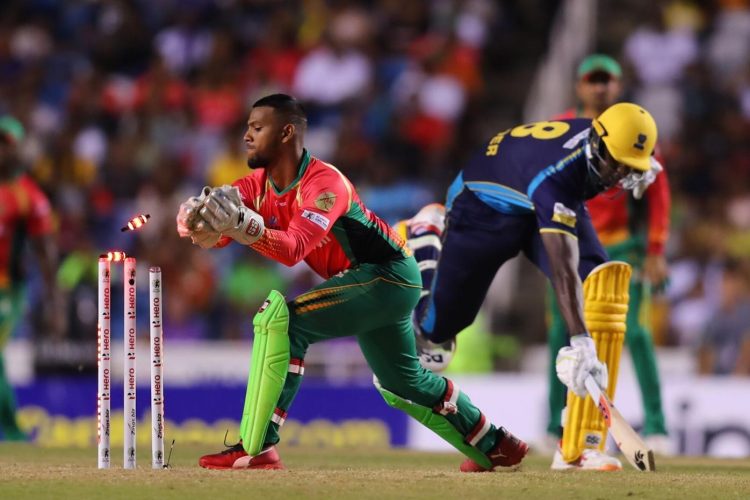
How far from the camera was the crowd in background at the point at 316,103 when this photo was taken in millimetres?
14609

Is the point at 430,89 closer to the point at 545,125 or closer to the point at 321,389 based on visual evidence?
the point at 321,389

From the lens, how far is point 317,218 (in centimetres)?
680

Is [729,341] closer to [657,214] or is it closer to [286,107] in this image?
[657,214]

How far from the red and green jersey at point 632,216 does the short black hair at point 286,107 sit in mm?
3202

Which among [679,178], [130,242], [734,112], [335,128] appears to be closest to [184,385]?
[130,242]

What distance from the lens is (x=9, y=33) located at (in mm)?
18250

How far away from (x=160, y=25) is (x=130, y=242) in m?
4.02

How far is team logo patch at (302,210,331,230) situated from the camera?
6785 mm

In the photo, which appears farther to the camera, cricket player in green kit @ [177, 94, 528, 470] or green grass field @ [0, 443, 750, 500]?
cricket player in green kit @ [177, 94, 528, 470]

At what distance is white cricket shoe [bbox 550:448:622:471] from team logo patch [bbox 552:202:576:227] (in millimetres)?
1236

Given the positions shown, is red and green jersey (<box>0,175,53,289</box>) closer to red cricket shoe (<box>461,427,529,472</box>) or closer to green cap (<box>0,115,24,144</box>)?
green cap (<box>0,115,24,144</box>)

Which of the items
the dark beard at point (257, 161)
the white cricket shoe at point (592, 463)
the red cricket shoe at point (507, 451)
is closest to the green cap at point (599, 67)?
the white cricket shoe at point (592, 463)

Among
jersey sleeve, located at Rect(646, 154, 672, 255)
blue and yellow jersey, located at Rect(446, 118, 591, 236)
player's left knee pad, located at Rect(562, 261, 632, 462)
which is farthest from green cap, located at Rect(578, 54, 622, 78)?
player's left knee pad, located at Rect(562, 261, 632, 462)

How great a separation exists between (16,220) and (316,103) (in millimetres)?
6092
